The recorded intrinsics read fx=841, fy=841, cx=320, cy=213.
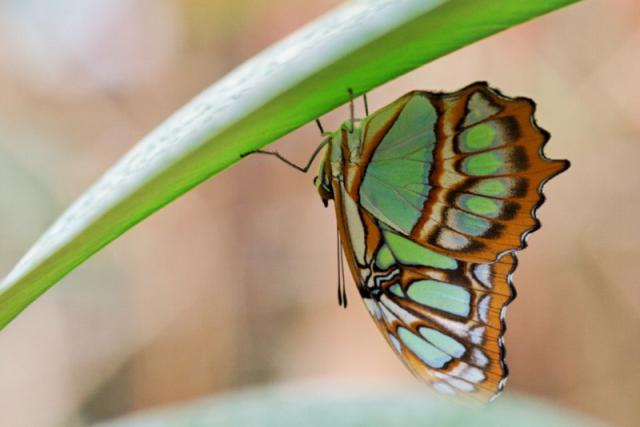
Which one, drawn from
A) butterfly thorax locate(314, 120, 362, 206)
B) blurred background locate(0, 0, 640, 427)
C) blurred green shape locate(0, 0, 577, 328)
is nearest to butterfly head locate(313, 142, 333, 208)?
butterfly thorax locate(314, 120, 362, 206)

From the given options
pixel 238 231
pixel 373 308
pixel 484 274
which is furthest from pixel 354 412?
pixel 238 231

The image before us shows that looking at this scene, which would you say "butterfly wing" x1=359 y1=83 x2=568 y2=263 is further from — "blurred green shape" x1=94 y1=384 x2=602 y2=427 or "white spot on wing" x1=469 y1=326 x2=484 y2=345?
"blurred green shape" x1=94 y1=384 x2=602 y2=427

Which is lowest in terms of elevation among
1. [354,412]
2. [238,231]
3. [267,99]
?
[354,412]

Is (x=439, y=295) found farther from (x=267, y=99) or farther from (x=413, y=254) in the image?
(x=267, y=99)

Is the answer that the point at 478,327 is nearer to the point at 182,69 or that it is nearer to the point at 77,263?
the point at 77,263

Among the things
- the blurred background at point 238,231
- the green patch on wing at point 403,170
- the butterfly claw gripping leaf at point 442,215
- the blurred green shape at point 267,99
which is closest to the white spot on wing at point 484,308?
the butterfly claw gripping leaf at point 442,215

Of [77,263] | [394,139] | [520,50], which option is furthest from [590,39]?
[77,263]
